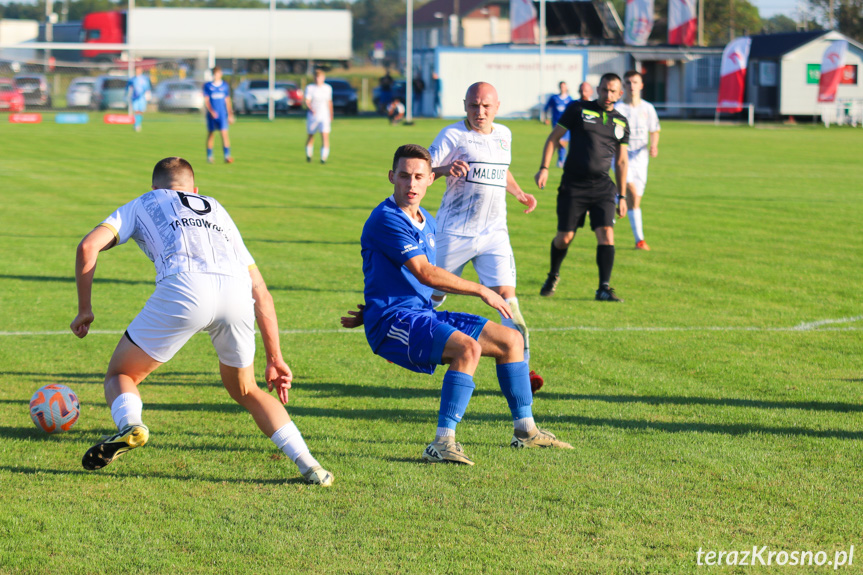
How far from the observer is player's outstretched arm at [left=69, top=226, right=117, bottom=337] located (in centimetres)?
455

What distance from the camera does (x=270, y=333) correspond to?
186 inches

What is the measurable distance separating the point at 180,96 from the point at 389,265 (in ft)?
Answer: 147

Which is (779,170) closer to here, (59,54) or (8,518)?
(8,518)

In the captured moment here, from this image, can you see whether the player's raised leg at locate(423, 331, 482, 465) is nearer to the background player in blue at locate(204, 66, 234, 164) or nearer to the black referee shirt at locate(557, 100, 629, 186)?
the black referee shirt at locate(557, 100, 629, 186)

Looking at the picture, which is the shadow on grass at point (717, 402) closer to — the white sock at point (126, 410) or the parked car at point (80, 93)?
the white sock at point (126, 410)

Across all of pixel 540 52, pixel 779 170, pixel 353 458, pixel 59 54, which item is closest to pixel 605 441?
pixel 353 458

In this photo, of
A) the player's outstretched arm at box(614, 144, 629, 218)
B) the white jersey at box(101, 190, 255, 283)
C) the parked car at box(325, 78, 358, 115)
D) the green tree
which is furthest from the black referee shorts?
the green tree

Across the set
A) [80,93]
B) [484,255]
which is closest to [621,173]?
[484,255]

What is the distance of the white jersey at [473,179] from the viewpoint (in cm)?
737

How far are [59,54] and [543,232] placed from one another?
47.6 m

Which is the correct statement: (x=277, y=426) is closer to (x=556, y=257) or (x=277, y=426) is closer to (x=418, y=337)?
(x=418, y=337)

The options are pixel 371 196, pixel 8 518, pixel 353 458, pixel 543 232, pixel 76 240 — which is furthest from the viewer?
pixel 371 196

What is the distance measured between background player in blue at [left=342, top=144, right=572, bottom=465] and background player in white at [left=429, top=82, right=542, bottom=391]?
1.89 meters

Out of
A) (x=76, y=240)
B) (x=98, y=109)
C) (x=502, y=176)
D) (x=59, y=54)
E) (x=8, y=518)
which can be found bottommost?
(x=8, y=518)
